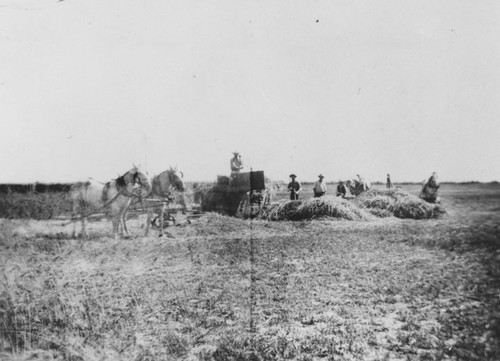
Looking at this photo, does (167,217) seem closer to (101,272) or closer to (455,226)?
(101,272)

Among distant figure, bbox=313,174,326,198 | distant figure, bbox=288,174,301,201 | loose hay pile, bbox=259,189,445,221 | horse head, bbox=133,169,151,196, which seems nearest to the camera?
horse head, bbox=133,169,151,196

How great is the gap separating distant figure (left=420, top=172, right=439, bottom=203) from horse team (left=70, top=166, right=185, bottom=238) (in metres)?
7.84

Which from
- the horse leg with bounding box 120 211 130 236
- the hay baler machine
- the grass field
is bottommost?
the grass field

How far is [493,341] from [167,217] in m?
9.82

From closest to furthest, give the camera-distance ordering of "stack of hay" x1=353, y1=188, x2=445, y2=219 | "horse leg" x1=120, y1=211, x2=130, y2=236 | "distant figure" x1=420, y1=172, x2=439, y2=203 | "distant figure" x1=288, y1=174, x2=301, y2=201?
1. "horse leg" x1=120, y1=211, x2=130, y2=236
2. "distant figure" x1=420, y1=172, x2=439, y2=203
3. "stack of hay" x1=353, y1=188, x2=445, y2=219
4. "distant figure" x1=288, y1=174, x2=301, y2=201

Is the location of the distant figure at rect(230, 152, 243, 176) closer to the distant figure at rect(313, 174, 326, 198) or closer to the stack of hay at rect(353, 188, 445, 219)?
the distant figure at rect(313, 174, 326, 198)

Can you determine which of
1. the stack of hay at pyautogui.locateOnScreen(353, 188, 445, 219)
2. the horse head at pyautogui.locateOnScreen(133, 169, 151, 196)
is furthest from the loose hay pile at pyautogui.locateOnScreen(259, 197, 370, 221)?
the horse head at pyautogui.locateOnScreen(133, 169, 151, 196)

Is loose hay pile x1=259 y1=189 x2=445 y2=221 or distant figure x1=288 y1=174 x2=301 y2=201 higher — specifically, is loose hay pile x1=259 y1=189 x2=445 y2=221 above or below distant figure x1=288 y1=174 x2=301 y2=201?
below

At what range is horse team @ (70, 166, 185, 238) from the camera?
956cm

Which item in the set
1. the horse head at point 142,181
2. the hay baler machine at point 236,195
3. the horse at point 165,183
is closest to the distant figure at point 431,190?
the hay baler machine at point 236,195

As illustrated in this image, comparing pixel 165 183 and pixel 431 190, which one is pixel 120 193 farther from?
pixel 431 190

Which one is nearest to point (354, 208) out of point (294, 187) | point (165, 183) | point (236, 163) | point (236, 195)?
point (294, 187)

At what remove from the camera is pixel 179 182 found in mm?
9922

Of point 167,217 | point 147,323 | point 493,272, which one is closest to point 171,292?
point 147,323
